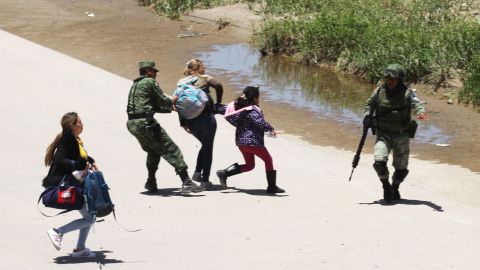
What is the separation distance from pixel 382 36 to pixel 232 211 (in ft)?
40.1

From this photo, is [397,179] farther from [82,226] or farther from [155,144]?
[82,226]

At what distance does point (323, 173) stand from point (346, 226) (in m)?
2.94

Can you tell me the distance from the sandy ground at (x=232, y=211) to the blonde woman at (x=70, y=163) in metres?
0.20

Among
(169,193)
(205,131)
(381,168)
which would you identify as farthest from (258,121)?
(381,168)

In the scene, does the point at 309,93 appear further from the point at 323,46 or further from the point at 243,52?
the point at 243,52

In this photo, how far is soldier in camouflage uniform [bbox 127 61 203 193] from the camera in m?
11.1

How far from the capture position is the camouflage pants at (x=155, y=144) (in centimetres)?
1114

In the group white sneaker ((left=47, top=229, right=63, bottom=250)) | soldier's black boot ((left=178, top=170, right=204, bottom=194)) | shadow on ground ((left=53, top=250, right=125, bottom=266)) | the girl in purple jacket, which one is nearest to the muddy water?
the girl in purple jacket

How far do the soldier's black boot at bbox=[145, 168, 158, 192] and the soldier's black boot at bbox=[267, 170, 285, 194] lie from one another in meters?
1.27

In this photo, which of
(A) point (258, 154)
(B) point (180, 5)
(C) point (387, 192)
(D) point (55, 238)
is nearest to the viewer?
(D) point (55, 238)

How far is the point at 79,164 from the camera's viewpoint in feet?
27.9

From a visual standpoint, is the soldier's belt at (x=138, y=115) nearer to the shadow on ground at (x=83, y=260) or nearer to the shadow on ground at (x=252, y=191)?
the shadow on ground at (x=252, y=191)

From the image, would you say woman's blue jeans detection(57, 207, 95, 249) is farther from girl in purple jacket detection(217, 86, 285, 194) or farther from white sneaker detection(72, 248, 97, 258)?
girl in purple jacket detection(217, 86, 285, 194)

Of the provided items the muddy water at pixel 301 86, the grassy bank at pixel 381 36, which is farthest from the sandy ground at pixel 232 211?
the grassy bank at pixel 381 36
